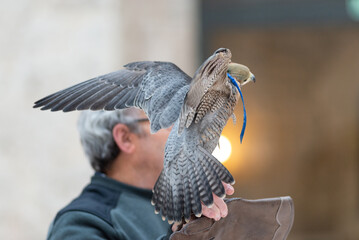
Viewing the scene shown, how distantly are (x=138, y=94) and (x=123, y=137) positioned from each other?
43 cm

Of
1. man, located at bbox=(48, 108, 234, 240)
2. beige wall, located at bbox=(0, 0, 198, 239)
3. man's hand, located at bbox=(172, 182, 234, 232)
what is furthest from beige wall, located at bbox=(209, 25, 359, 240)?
man's hand, located at bbox=(172, 182, 234, 232)

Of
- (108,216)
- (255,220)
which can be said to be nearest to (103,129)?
(108,216)

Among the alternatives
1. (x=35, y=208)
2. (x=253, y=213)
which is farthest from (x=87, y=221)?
(x=35, y=208)

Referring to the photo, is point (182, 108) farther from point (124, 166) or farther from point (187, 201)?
point (124, 166)

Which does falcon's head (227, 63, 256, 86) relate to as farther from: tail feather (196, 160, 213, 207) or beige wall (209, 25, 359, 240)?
beige wall (209, 25, 359, 240)

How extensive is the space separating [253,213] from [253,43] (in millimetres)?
5693

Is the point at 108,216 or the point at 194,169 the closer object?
the point at 194,169

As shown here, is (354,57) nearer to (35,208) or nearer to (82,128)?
(35,208)

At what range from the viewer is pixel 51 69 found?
4.97 m

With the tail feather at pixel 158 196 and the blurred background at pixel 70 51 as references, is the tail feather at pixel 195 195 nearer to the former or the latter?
the tail feather at pixel 158 196

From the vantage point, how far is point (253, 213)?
2209 millimetres

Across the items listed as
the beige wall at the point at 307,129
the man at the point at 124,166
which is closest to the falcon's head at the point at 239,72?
the man at the point at 124,166

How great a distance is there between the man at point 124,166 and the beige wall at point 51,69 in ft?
6.90

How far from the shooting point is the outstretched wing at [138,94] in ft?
7.47
